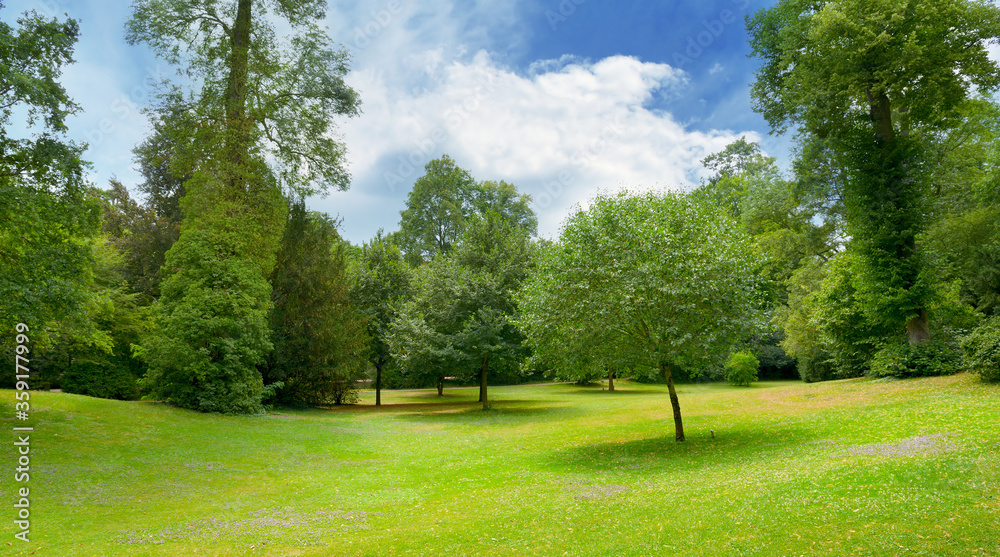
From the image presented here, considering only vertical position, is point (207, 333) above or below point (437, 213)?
below

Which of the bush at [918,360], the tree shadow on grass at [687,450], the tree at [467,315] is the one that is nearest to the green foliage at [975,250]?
the bush at [918,360]

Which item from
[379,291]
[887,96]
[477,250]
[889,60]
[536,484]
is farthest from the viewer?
[379,291]

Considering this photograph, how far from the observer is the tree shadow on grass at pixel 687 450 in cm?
1339

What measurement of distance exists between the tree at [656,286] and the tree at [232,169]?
50.1 feet

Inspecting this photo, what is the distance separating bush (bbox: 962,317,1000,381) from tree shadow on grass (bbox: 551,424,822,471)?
681 cm

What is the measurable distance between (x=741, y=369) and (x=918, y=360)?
2070cm

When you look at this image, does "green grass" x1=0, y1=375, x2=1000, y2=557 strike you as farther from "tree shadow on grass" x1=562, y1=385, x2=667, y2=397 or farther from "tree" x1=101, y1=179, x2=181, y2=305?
"tree shadow on grass" x1=562, y1=385, x2=667, y2=397

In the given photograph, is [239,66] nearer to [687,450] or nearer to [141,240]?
[141,240]

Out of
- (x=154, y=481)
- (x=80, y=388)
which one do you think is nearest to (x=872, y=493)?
(x=154, y=481)

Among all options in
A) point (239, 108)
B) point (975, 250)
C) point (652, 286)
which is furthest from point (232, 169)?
point (975, 250)

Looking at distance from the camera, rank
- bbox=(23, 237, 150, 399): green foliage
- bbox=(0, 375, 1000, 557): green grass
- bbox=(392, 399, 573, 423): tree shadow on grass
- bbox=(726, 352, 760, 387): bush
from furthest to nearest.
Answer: bbox=(726, 352, 760, 387): bush
bbox=(392, 399, 573, 423): tree shadow on grass
bbox=(23, 237, 150, 399): green foliage
bbox=(0, 375, 1000, 557): green grass

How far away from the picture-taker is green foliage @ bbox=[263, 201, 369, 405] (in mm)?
30494

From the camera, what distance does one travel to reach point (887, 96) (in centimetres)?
2380

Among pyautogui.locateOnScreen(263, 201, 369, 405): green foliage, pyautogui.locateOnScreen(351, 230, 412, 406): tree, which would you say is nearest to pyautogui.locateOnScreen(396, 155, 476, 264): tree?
pyautogui.locateOnScreen(351, 230, 412, 406): tree
